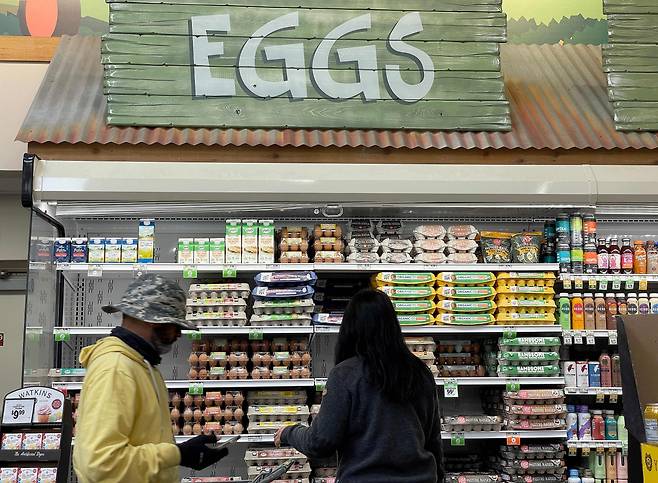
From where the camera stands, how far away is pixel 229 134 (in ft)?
19.9

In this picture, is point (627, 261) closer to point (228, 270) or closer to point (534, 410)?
point (534, 410)

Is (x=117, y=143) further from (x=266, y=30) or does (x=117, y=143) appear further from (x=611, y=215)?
(x=611, y=215)

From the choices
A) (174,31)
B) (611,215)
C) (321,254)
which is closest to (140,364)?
(321,254)

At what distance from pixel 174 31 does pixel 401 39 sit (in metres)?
1.72

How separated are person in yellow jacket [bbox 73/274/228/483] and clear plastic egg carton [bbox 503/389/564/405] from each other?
3464mm

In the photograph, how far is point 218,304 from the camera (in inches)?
235

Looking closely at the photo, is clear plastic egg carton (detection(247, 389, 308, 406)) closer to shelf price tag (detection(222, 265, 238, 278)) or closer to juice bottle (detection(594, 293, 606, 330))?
shelf price tag (detection(222, 265, 238, 278))

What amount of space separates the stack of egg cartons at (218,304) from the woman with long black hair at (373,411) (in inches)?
106

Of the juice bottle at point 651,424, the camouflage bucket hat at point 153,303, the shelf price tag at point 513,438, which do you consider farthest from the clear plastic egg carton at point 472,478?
the camouflage bucket hat at point 153,303

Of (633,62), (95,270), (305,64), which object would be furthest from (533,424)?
(95,270)

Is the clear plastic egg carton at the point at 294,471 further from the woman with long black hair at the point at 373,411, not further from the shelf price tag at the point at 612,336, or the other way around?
the woman with long black hair at the point at 373,411

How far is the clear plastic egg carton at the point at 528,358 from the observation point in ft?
19.9

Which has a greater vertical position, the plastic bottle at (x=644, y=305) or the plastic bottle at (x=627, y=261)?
the plastic bottle at (x=627, y=261)

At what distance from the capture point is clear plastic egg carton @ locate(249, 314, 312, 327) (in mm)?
5961
